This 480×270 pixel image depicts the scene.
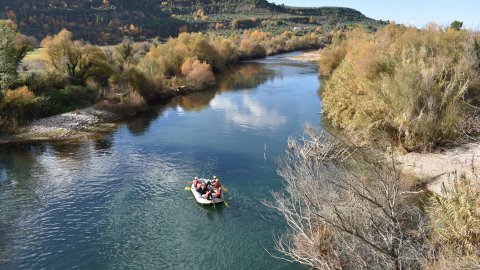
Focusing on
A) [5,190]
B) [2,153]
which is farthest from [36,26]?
[5,190]

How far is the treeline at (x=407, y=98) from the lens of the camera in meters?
34.3

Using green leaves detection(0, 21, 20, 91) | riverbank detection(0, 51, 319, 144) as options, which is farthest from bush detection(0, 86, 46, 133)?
green leaves detection(0, 21, 20, 91)

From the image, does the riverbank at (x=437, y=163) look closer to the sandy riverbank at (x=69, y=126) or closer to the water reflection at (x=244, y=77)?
the sandy riverbank at (x=69, y=126)

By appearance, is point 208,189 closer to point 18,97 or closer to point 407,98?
point 407,98

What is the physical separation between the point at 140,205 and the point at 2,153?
1946 cm

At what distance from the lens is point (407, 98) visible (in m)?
35.2

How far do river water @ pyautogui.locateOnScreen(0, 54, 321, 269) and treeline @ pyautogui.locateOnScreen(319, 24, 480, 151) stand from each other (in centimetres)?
680

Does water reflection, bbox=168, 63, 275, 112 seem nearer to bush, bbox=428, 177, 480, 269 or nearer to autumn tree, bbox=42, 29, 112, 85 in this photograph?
autumn tree, bbox=42, 29, 112, 85

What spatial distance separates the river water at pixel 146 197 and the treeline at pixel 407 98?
22.3ft

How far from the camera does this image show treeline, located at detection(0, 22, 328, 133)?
50500 mm

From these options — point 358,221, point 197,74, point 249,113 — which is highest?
point 358,221

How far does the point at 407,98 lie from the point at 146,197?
75.0 ft

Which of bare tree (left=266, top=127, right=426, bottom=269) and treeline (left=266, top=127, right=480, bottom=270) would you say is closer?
bare tree (left=266, top=127, right=426, bottom=269)

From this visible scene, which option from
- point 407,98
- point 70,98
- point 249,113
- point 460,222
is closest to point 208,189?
point 460,222
